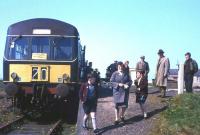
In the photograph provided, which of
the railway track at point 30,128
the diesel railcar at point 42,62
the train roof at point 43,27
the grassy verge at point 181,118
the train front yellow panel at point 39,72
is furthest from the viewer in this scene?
the train roof at point 43,27

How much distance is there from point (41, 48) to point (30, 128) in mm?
3082

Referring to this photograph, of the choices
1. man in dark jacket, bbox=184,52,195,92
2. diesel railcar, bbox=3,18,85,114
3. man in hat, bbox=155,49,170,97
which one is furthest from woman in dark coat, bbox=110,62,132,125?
man in dark jacket, bbox=184,52,195,92

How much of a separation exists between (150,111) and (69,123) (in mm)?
3061

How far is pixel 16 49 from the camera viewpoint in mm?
17438

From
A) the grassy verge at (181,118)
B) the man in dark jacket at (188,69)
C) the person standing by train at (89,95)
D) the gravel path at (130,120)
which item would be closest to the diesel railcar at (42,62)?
the gravel path at (130,120)

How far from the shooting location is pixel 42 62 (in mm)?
17000

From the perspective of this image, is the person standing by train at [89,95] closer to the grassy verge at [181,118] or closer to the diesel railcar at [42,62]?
the grassy verge at [181,118]

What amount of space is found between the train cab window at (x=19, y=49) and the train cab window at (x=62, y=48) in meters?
1.06

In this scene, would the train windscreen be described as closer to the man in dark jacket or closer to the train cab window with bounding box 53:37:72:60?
the train cab window with bounding box 53:37:72:60

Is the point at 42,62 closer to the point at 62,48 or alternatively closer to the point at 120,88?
the point at 62,48

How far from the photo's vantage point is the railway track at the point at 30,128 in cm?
1481

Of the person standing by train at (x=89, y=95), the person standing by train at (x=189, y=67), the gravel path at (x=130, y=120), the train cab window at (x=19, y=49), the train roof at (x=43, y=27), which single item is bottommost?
the gravel path at (x=130, y=120)

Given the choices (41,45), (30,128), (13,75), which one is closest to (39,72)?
(13,75)

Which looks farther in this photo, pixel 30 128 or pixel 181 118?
pixel 30 128
